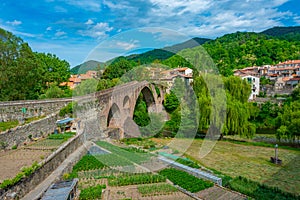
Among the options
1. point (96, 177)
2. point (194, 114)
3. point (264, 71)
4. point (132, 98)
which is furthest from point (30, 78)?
point (264, 71)

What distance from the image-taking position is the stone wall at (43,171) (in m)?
6.68

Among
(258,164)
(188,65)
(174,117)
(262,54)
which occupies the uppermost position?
(262,54)

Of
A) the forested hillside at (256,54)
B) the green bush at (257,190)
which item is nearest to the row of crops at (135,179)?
the green bush at (257,190)

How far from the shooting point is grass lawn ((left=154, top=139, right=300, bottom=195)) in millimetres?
11262

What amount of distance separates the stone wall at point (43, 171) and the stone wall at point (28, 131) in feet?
6.84

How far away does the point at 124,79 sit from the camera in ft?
99.4

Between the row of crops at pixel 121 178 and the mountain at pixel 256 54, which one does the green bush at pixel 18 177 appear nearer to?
the row of crops at pixel 121 178

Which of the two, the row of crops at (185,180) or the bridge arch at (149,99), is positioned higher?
the bridge arch at (149,99)

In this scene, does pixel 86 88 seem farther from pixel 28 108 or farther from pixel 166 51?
pixel 166 51

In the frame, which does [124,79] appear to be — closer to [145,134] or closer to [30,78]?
[145,134]

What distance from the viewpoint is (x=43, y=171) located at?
A: 27.4ft

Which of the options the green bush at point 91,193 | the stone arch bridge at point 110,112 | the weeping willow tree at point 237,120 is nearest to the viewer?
the green bush at point 91,193

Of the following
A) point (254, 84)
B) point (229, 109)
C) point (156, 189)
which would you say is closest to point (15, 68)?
point (156, 189)

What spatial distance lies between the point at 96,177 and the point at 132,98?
559 inches
